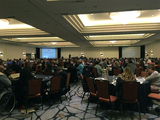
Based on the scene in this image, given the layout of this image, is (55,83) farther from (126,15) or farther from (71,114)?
(126,15)

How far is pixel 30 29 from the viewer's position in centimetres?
925

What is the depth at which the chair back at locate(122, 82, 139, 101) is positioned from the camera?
2820 millimetres

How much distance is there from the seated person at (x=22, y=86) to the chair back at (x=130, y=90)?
2.57 m

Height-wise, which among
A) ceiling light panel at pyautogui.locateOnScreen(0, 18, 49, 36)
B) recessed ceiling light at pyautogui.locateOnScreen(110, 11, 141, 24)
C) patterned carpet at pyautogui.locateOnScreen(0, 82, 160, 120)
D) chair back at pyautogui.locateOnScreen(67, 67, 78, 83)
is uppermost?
ceiling light panel at pyautogui.locateOnScreen(0, 18, 49, 36)

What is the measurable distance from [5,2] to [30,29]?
5.50 m

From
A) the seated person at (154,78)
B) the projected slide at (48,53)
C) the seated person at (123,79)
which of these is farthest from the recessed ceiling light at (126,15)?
the projected slide at (48,53)

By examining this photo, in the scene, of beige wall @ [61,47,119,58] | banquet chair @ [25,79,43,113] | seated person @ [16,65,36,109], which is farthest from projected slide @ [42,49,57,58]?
banquet chair @ [25,79,43,113]

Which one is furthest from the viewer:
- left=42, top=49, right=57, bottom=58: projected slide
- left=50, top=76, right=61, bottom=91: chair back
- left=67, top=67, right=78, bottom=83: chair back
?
left=42, top=49, right=57, bottom=58: projected slide

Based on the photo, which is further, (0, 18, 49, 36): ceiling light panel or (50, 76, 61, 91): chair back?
(0, 18, 49, 36): ceiling light panel

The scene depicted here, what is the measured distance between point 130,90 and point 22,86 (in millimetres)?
2923

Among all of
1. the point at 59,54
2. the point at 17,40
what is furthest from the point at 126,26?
the point at 59,54

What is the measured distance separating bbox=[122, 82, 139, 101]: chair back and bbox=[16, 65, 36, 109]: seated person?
2575mm

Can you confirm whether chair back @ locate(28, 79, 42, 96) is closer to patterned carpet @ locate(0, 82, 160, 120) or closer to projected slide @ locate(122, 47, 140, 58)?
patterned carpet @ locate(0, 82, 160, 120)

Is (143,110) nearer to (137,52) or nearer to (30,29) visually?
(30,29)
